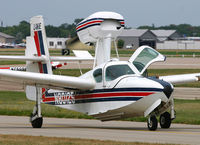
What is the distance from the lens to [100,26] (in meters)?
19.9

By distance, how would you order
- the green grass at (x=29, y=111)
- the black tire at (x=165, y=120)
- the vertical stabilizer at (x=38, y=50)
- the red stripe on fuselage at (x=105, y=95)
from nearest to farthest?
the red stripe on fuselage at (x=105, y=95), the black tire at (x=165, y=120), the vertical stabilizer at (x=38, y=50), the green grass at (x=29, y=111)

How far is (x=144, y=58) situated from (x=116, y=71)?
1.16m

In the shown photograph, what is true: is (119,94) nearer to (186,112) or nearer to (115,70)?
(115,70)

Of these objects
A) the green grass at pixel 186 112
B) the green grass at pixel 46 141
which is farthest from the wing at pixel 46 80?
the green grass at pixel 186 112

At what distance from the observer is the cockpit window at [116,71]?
708 inches

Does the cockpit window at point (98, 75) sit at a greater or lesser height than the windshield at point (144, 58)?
lesser

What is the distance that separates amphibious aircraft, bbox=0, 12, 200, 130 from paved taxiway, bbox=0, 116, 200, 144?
1.96 feet

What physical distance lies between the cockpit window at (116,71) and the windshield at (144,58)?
477 mm

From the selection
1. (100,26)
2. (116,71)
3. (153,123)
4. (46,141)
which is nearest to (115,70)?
(116,71)

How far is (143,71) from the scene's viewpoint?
1823 cm

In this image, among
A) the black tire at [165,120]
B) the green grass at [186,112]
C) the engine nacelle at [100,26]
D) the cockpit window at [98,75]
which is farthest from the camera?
the green grass at [186,112]

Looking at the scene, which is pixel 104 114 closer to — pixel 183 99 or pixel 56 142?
pixel 56 142

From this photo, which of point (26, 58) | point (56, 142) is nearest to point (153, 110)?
point (56, 142)

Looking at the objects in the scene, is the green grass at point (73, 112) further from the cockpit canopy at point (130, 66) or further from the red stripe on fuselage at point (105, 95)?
the cockpit canopy at point (130, 66)
